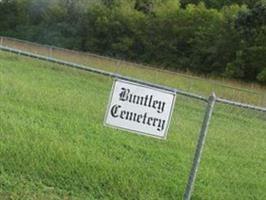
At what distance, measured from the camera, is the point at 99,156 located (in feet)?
20.2

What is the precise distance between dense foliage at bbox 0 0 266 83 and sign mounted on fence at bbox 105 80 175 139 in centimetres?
3228

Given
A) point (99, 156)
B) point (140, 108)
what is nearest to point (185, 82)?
point (99, 156)

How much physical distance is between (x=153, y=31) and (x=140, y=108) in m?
47.3

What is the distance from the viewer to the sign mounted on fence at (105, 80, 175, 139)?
4.31m

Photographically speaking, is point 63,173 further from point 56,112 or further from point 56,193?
point 56,112

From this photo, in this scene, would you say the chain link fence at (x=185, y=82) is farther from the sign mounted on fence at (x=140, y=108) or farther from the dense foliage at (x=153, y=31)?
the dense foliage at (x=153, y=31)

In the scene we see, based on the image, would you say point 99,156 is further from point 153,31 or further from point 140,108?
point 153,31

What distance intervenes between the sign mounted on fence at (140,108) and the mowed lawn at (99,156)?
1093 mm

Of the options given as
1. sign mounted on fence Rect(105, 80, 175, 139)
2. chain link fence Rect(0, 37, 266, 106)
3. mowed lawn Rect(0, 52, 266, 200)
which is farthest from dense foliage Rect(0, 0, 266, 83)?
sign mounted on fence Rect(105, 80, 175, 139)

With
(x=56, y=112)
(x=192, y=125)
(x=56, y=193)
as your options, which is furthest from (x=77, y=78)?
(x=56, y=193)

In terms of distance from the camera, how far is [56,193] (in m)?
4.91

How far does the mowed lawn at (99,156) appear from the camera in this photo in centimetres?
516

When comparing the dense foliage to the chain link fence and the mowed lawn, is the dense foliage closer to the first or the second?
the chain link fence

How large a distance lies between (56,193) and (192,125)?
235 inches
